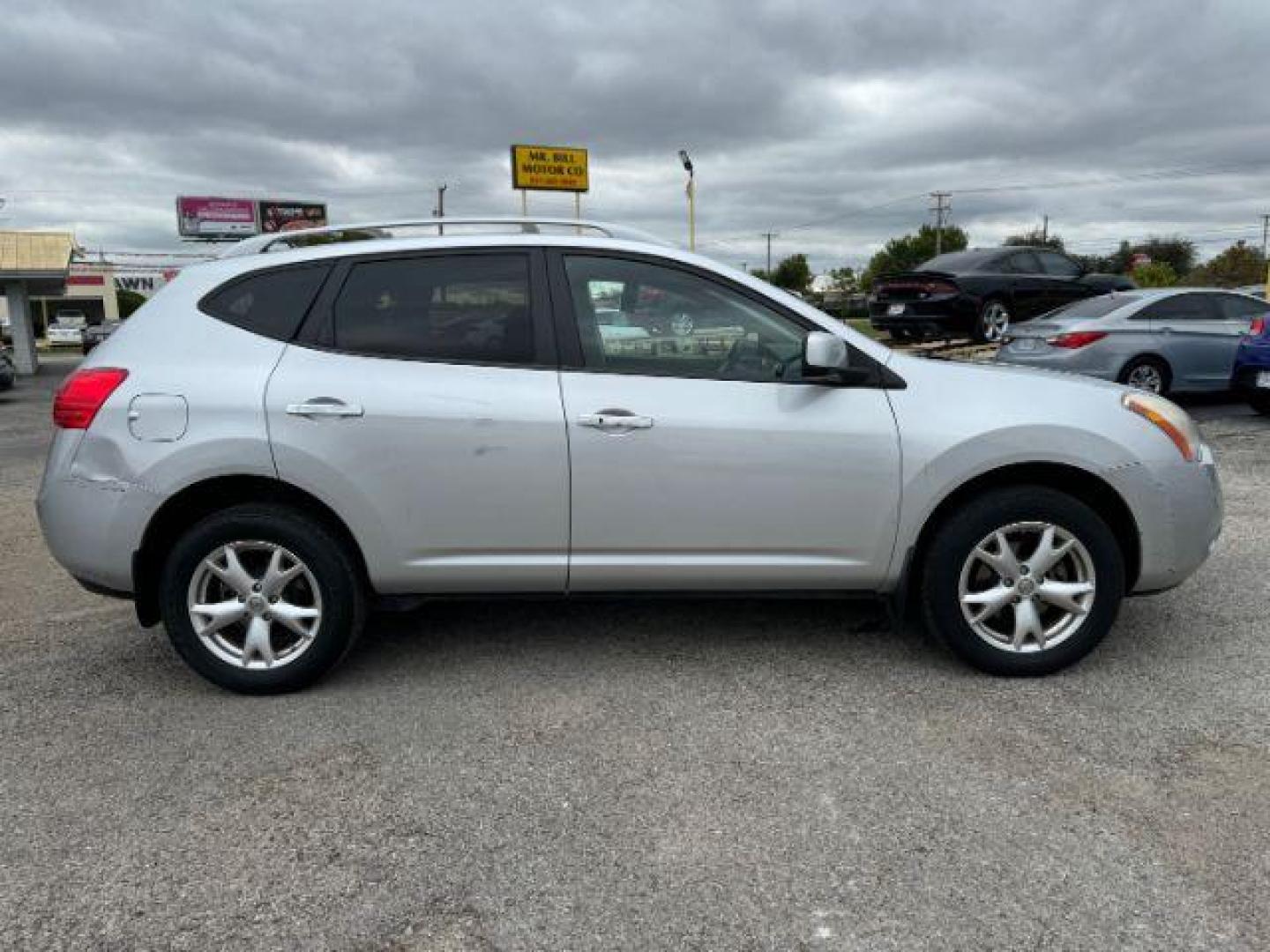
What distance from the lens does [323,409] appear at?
11.6 ft

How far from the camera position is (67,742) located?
11.1 ft

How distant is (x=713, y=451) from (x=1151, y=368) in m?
8.77

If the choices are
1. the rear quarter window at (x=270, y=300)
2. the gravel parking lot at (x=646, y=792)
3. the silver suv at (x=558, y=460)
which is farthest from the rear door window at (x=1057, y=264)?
the rear quarter window at (x=270, y=300)

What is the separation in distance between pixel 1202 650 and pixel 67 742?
4.45 m

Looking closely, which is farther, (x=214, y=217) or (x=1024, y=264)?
(x=214, y=217)

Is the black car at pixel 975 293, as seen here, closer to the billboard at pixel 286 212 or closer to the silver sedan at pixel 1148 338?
the silver sedan at pixel 1148 338

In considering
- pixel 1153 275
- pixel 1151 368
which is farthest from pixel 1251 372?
pixel 1153 275

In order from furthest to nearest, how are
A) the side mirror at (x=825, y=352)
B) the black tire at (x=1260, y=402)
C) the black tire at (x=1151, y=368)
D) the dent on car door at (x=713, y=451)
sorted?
the black tire at (x=1151, y=368)
the black tire at (x=1260, y=402)
the dent on car door at (x=713, y=451)
the side mirror at (x=825, y=352)

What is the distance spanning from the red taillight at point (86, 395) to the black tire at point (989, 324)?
39.1 feet

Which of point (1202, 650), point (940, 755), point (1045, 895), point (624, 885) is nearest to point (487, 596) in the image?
point (624, 885)

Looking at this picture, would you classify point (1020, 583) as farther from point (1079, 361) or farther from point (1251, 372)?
point (1251, 372)

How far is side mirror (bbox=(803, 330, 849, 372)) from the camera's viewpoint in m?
3.47

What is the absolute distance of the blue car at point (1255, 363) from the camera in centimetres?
972

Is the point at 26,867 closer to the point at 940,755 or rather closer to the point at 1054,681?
the point at 940,755
